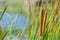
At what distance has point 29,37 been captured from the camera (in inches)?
64.4

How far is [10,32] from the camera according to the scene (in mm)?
1663

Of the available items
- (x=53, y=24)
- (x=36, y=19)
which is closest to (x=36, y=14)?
(x=36, y=19)

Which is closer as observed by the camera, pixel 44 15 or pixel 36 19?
pixel 44 15

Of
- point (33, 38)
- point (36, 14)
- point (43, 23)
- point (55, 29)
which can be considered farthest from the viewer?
point (36, 14)

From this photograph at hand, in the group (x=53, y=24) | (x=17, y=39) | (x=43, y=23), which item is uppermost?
(x=43, y=23)

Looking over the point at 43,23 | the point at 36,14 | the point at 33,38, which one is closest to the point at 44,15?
the point at 43,23

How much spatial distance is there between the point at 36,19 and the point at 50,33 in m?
0.18

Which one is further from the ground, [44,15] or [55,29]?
[44,15]

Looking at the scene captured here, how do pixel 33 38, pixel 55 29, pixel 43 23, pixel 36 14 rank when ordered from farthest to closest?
pixel 36 14
pixel 55 29
pixel 33 38
pixel 43 23

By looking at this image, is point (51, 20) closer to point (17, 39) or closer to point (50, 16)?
point (50, 16)

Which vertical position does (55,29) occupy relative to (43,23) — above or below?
below

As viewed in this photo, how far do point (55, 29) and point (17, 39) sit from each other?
0.92ft

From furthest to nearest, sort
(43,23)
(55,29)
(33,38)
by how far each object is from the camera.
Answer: (55,29) → (33,38) → (43,23)

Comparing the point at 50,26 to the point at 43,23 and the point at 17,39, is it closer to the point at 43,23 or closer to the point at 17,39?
the point at 17,39
